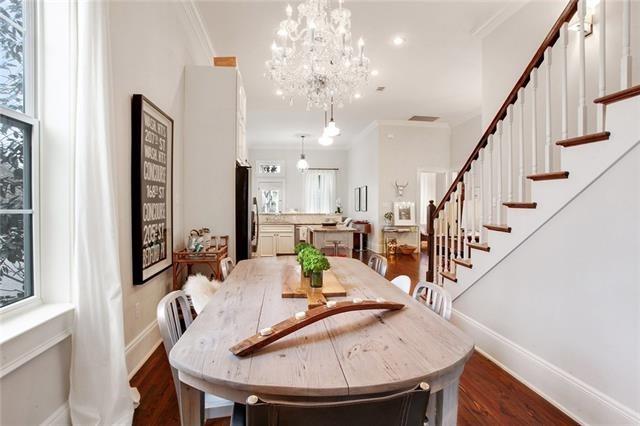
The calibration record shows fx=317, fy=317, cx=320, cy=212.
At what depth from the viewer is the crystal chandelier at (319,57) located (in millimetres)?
2574

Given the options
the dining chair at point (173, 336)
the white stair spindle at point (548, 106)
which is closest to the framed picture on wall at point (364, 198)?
the white stair spindle at point (548, 106)

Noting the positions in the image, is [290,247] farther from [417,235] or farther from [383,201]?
[417,235]

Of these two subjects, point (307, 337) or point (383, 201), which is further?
point (383, 201)

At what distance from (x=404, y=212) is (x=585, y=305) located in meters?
6.04

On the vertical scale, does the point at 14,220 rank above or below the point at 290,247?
above

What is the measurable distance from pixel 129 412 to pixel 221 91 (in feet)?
10.0

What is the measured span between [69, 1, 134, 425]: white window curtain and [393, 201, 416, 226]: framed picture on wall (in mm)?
6778

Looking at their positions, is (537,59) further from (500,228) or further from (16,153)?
(16,153)

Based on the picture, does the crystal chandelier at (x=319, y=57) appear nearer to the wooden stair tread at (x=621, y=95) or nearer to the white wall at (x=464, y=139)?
the wooden stair tread at (x=621, y=95)

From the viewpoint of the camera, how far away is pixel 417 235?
798cm

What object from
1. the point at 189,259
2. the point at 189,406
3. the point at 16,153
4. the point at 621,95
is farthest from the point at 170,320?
the point at 621,95

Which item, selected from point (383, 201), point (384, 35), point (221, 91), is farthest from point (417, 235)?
point (221, 91)

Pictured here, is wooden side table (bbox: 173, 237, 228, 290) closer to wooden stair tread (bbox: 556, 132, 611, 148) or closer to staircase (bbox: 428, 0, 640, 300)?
staircase (bbox: 428, 0, 640, 300)

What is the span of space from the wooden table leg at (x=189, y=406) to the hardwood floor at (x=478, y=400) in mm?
795
